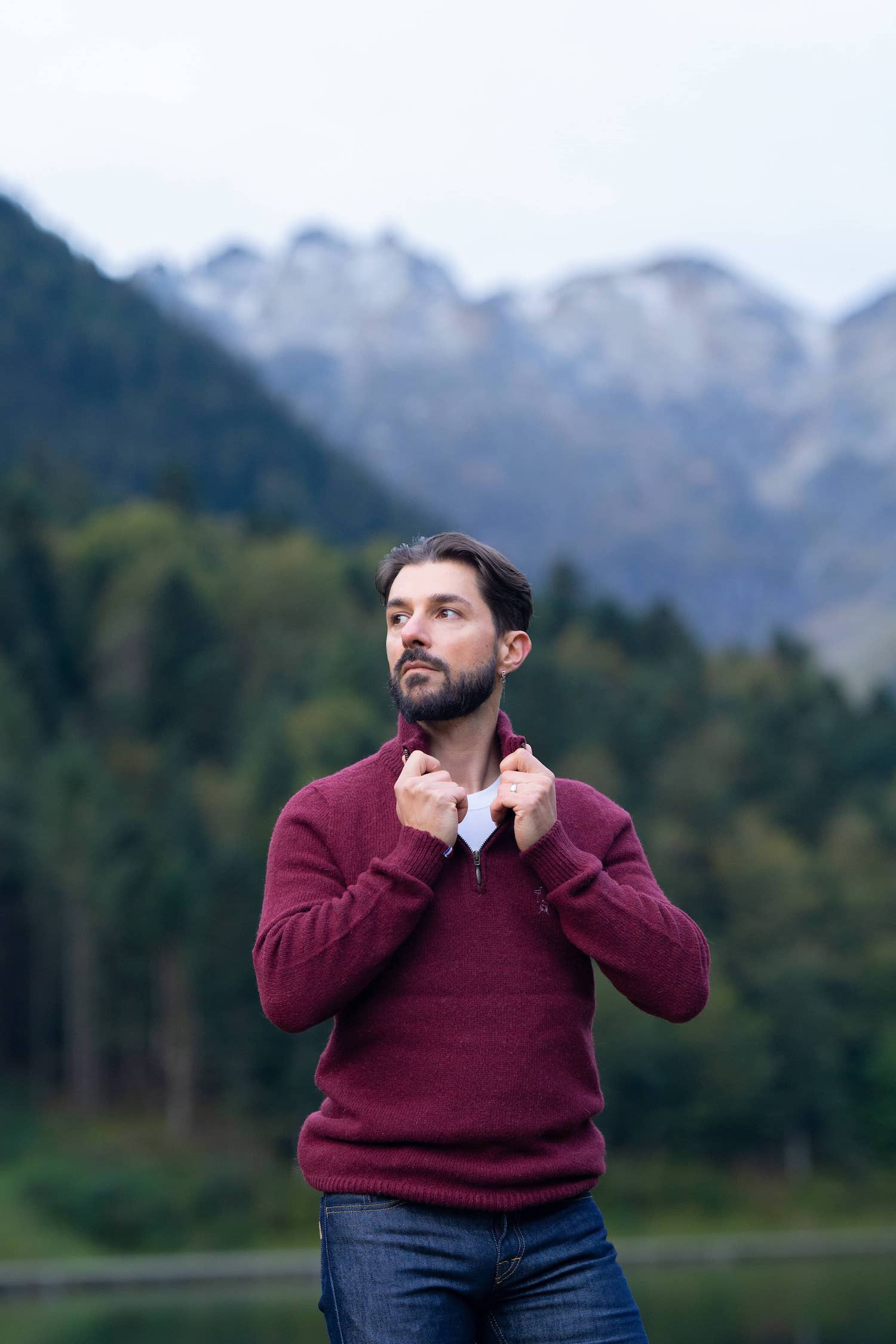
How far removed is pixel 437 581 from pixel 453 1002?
100cm

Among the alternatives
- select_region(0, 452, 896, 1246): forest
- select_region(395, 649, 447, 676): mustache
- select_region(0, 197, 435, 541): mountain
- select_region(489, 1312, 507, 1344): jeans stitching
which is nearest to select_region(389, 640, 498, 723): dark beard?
select_region(395, 649, 447, 676): mustache

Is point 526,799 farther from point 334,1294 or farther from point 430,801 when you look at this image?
point 334,1294

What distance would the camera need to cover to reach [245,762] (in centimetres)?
9231

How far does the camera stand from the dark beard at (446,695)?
14.2 ft

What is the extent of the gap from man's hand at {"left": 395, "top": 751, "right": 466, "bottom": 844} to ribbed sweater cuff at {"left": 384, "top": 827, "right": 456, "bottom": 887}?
17 mm

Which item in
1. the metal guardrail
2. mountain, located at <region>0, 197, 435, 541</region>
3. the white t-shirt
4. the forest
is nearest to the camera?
the white t-shirt

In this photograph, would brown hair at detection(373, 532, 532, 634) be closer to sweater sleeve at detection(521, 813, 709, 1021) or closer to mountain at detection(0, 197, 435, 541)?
sweater sleeve at detection(521, 813, 709, 1021)

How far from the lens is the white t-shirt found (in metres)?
4.30

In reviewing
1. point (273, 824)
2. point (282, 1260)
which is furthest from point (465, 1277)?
point (273, 824)

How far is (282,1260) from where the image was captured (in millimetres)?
57188

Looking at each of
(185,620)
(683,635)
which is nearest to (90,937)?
(185,620)

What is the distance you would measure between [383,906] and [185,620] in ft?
335

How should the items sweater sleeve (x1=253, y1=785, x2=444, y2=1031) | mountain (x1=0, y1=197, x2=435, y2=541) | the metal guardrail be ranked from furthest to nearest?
mountain (x1=0, y1=197, x2=435, y2=541) < the metal guardrail < sweater sleeve (x1=253, y1=785, x2=444, y2=1031)

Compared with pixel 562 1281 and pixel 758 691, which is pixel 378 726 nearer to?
pixel 758 691
